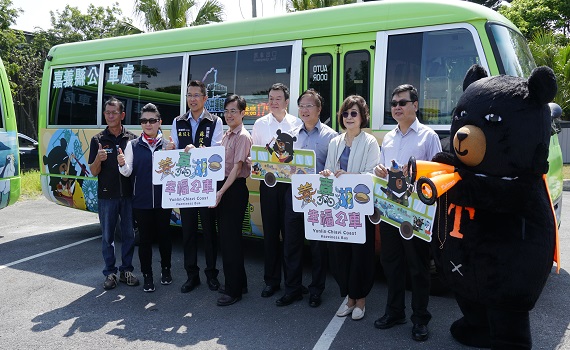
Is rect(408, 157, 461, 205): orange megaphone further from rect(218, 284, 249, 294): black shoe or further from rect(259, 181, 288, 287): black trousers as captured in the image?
rect(218, 284, 249, 294): black shoe

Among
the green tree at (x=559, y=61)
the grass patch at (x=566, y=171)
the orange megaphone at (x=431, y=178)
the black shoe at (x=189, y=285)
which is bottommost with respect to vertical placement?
the black shoe at (x=189, y=285)

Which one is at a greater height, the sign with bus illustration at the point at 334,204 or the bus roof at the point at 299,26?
the bus roof at the point at 299,26

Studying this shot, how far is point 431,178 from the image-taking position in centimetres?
317

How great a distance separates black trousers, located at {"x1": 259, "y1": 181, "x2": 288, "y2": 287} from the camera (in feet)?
15.6

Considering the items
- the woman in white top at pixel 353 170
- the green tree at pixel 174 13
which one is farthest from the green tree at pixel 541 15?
the woman in white top at pixel 353 170

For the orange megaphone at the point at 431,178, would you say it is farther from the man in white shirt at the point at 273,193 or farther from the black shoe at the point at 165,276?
the black shoe at the point at 165,276

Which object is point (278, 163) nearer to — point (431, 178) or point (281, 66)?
point (281, 66)

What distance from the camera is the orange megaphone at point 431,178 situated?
3.09 m

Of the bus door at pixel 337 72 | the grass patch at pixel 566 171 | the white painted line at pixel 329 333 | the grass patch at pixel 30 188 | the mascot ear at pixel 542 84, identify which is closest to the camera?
the mascot ear at pixel 542 84

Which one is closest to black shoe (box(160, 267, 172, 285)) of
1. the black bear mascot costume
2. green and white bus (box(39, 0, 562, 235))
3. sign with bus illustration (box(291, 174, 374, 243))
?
green and white bus (box(39, 0, 562, 235))

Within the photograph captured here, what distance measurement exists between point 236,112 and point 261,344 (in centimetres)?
210

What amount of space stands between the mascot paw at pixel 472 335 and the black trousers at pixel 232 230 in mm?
2042

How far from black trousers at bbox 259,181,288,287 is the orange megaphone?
1.63 meters

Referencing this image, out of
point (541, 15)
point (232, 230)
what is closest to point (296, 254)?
point (232, 230)
